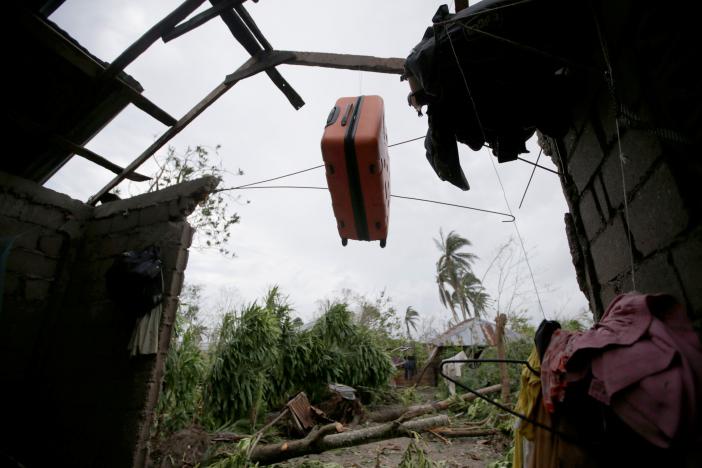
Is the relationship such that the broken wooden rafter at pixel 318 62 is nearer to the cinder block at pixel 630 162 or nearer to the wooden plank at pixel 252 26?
the wooden plank at pixel 252 26

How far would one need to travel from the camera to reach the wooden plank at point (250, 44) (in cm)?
257

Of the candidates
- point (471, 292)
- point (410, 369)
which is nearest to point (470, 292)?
point (471, 292)

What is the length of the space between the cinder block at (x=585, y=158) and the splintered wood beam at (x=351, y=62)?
4.27 ft

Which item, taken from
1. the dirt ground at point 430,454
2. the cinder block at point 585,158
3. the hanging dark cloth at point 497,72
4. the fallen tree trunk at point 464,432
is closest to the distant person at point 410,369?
the fallen tree trunk at point 464,432

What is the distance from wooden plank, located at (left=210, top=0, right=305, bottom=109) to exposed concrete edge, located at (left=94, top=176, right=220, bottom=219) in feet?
3.35

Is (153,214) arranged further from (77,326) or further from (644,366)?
(644,366)

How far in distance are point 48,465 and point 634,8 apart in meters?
4.35

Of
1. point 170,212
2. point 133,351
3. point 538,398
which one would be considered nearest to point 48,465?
point 133,351

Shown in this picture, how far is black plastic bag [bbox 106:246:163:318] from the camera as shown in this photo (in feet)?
8.21

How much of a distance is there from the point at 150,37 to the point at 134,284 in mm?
1813

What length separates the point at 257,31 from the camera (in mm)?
2703

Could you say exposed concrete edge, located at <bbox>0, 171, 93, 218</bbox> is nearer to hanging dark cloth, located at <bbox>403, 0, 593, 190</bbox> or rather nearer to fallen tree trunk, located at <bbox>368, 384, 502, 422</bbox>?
hanging dark cloth, located at <bbox>403, 0, 593, 190</bbox>

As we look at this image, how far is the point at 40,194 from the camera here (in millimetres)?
3127

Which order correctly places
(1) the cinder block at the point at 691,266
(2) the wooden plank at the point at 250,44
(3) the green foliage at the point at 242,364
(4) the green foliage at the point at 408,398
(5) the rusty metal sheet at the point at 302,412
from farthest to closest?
(4) the green foliage at the point at 408,398 < (3) the green foliage at the point at 242,364 < (5) the rusty metal sheet at the point at 302,412 < (2) the wooden plank at the point at 250,44 < (1) the cinder block at the point at 691,266
